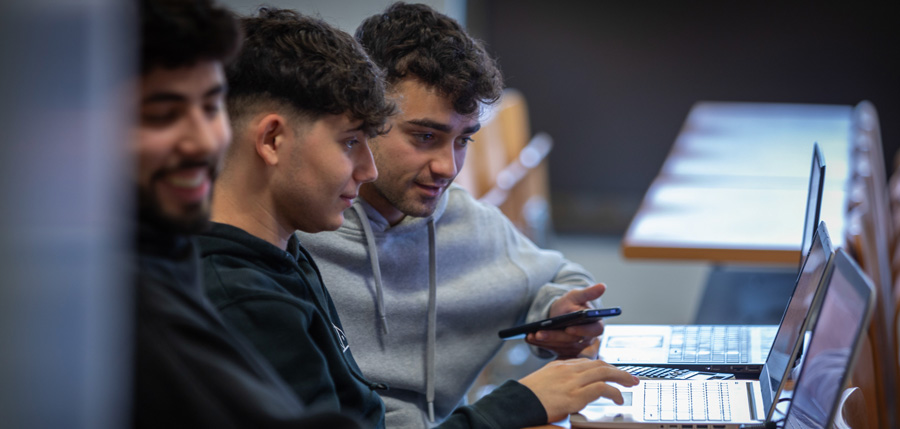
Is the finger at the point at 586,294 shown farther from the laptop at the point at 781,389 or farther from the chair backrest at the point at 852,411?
the chair backrest at the point at 852,411

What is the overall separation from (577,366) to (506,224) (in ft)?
1.96

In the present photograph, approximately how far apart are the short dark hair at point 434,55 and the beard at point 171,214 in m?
0.79

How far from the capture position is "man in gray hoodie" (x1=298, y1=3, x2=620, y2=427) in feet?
5.18

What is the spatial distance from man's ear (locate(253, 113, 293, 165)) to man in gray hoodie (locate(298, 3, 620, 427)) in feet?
1.30

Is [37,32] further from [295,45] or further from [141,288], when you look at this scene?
[295,45]

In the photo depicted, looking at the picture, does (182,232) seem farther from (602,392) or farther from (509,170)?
(509,170)

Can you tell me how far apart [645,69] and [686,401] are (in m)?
4.75

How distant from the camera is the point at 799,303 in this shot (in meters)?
1.32

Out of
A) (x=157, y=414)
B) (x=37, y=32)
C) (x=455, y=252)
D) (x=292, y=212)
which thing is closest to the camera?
(x=37, y=32)

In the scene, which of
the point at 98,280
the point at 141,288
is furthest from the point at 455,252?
the point at 98,280

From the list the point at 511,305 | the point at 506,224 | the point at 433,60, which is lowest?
the point at 511,305

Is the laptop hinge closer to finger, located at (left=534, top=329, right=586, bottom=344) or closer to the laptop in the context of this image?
the laptop

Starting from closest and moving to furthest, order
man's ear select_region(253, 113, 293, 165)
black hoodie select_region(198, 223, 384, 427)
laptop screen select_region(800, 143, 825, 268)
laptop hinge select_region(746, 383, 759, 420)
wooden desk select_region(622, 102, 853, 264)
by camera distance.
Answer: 1. black hoodie select_region(198, 223, 384, 427)
2. man's ear select_region(253, 113, 293, 165)
3. laptop hinge select_region(746, 383, 759, 420)
4. laptop screen select_region(800, 143, 825, 268)
5. wooden desk select_region(622, 102, 853, 264)

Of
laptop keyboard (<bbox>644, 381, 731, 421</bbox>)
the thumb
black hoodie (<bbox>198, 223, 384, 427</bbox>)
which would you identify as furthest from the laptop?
black hoodie (<bbox>198, 223, 384, 427</bbox>)
